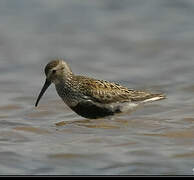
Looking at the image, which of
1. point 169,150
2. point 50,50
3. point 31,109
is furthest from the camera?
point 50,50

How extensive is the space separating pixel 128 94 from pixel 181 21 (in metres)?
4.63

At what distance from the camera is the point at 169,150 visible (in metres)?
10.2

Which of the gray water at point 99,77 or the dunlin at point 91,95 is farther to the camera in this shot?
the dunlin at point 91,95

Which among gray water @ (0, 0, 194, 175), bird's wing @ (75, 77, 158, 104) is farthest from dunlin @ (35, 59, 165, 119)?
gray water @ (0, 0, 194, 175)

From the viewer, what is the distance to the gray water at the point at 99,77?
9.94m

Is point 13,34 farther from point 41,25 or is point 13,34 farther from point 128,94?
point 128,94

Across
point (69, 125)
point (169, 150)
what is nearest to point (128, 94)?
point (69, 125)

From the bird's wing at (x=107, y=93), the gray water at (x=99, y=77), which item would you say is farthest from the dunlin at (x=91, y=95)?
the gray water at (x=99, y=77)

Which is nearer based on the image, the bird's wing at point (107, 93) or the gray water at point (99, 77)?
the gray water at point (99, 77)

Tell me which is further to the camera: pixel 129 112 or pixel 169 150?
pixel 129 112

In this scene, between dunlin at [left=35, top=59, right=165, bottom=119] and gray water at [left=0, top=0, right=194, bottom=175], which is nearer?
gray water at [left=0, top=0, right=194, bottom=175]

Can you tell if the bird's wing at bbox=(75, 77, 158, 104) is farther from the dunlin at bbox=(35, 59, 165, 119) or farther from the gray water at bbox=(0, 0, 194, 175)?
the gray water at bbox=(0, 0, 194, 175)

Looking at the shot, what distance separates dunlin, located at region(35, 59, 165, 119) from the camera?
12266 mm

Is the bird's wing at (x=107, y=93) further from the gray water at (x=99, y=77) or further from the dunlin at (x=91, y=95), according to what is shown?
the gray water at (x=99, y=77)
